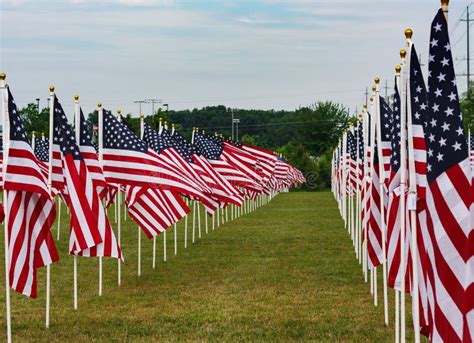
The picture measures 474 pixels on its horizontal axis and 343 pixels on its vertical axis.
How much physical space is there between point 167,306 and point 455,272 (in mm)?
8925

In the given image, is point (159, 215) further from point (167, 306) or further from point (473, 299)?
point (473, 299)

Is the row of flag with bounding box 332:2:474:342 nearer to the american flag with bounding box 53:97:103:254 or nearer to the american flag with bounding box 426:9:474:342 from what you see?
the american flag with bounding box 426:9:474:342

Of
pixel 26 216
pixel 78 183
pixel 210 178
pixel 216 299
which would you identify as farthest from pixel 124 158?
pixel 210 178

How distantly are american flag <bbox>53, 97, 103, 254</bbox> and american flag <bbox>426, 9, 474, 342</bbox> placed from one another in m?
7.59

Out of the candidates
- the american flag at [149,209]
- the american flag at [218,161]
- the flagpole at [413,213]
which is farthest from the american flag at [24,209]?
the american flag at [218,161]

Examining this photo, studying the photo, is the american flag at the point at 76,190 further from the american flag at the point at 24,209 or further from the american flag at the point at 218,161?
the american flag at the point at 218,161

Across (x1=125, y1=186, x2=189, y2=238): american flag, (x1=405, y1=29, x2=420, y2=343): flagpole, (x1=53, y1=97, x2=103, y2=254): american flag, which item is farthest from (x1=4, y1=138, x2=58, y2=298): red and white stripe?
(x1=125, y1=186, x2=189, y2=238): american flag

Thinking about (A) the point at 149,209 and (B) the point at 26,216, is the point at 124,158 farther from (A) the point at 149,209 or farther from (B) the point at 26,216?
(B) the point at 26,216

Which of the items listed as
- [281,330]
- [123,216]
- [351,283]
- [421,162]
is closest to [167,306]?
[281,330]

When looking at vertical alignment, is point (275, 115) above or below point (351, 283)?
above

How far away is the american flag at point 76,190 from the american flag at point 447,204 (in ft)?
24.9

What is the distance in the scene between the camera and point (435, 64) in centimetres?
1003

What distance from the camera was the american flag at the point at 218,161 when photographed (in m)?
36.4

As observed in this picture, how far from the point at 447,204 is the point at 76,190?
7964 millimetres
